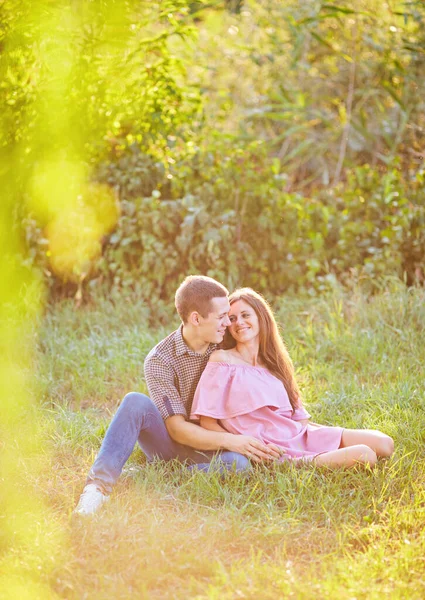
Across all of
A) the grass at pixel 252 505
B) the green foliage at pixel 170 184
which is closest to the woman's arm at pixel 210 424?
the grass at pixel 252 505

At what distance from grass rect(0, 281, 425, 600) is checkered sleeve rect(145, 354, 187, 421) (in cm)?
26

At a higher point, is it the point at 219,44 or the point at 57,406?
the point at 219,44

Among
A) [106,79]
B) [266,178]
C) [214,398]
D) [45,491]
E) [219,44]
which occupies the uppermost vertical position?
[219,44]

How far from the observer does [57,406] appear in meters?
4.24

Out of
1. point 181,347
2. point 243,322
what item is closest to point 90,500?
point 181,347

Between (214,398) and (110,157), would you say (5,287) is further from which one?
(214,398)

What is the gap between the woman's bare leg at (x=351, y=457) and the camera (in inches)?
129

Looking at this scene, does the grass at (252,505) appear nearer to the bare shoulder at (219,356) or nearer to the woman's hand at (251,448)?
the woman's hand at (251,448)

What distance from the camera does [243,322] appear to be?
345cm

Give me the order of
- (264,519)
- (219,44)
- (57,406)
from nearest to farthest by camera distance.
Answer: (264,519) < (57,406) < (219,44)

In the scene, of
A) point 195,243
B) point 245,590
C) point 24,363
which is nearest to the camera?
point 245,590

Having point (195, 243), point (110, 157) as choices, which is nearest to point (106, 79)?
point (110, 157)

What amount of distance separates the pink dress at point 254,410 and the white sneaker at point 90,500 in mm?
536

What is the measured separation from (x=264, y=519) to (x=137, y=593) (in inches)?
27.0
